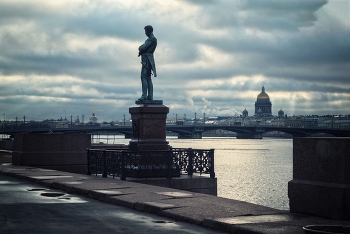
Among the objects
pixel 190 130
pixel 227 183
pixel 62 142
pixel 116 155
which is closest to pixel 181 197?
pixel 116 155

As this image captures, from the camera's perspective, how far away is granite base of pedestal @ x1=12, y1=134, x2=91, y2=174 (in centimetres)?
2139

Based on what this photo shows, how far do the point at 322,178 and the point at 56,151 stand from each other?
46.5 feet

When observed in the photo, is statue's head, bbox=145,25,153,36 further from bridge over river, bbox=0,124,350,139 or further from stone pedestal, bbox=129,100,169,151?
bridge over river, bbox=0,124,350,139

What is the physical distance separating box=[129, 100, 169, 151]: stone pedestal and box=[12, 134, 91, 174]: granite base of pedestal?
4072mm

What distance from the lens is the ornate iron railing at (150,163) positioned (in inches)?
656

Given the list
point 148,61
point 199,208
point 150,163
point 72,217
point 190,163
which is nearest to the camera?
point 72,217

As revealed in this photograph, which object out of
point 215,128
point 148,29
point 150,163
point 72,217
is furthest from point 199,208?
point 215,128

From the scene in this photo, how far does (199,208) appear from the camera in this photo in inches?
384

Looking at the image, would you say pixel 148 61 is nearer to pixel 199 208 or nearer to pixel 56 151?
pixel 56 151

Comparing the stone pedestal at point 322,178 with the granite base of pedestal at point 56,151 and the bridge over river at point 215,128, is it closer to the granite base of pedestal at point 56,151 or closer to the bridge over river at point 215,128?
the granite base of pedestal at point 56,151

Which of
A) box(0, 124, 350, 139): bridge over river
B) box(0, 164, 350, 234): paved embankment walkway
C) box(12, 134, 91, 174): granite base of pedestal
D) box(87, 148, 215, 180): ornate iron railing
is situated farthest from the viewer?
box(0, 124, 350, 139): bridge over river

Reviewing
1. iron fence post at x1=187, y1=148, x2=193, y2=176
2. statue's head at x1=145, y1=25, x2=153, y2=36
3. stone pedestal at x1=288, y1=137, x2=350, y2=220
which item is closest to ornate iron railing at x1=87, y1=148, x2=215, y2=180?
iron fence post at x1=187, y1=148, x2=193, y2=176

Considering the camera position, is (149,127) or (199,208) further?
(149,127)

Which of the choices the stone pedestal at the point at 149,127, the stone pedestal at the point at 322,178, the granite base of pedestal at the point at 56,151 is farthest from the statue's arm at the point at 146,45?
the stone pedestal at the point at 322,178
